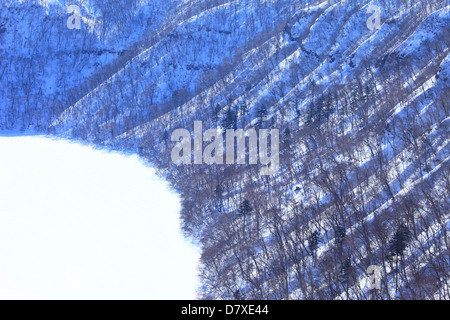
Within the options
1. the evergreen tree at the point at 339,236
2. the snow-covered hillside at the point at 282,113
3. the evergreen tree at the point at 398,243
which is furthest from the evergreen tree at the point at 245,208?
the evergreen tree at the point at 398,243

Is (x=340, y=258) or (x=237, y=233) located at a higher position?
(x=237, y=233)

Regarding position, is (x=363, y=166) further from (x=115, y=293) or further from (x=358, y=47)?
(x=358, y=47)

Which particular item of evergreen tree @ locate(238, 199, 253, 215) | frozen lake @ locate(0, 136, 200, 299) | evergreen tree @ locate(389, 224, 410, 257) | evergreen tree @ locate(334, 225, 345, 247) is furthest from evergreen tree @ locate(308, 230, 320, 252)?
frozen lake @ locate(0, 136, 200, 299)

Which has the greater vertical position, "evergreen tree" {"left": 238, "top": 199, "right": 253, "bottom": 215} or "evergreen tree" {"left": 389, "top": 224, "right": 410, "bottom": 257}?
"evergreen tree" {"left": 238, "top": 199, "right": 253, "bottom": 215}


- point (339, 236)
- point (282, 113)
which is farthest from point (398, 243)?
point (282, 113)

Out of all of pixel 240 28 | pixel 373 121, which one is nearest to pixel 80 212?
pixel 373 121

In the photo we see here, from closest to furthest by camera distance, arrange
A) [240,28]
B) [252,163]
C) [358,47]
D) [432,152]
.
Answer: [432,152]
[252,163]
[358,47]
[240,28]

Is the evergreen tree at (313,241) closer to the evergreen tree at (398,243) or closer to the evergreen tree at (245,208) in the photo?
the evergreen tree at (398,243)

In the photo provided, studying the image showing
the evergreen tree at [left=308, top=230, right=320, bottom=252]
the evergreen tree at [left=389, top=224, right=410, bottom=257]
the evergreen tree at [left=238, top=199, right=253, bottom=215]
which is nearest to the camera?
the evergreen tree at [left=389, top=224, right=410, bottom=257]

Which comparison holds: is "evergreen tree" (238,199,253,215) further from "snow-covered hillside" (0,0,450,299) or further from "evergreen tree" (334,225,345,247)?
"evergreen tree" (334,225,345,247)
